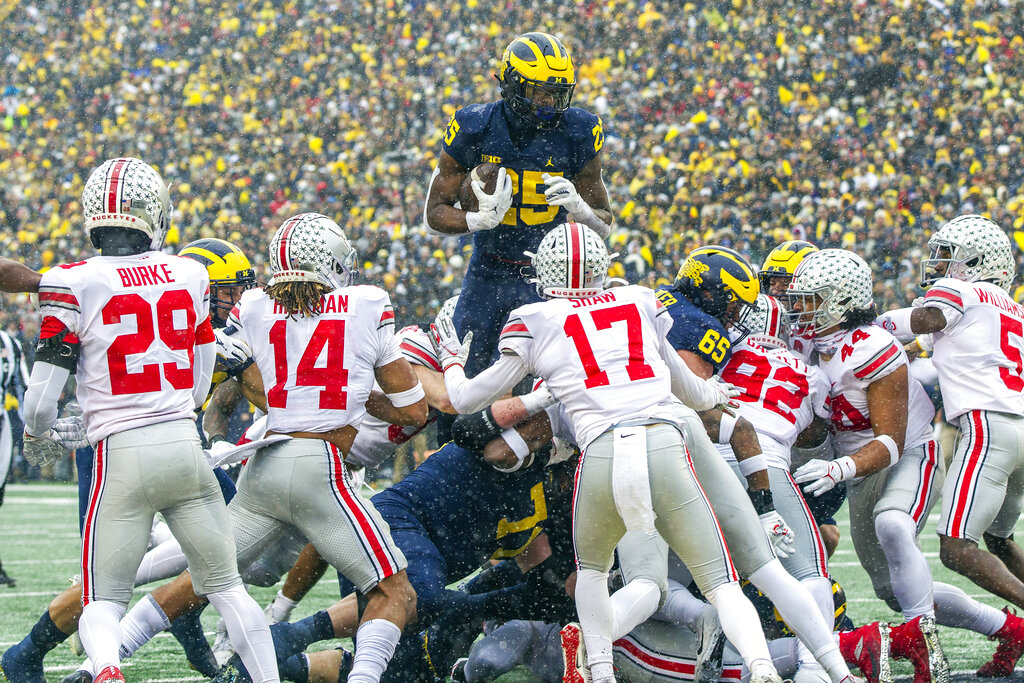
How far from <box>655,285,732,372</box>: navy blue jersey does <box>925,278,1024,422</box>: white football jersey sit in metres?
0.91

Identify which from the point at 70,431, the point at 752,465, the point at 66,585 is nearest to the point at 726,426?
the point at 752,465

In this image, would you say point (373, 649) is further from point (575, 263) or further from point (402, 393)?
point (575, 263)

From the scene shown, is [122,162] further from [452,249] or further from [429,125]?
[429,125]

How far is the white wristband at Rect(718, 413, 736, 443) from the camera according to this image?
13.8ft

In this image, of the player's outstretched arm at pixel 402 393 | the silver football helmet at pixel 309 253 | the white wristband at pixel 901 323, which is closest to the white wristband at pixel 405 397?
the player's outstretched arm at pixel 402 393

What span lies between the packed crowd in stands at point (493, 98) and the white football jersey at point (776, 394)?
23.8ft

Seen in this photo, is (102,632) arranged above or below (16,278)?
below

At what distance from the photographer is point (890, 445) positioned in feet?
14.4

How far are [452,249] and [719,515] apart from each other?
28.8 ft

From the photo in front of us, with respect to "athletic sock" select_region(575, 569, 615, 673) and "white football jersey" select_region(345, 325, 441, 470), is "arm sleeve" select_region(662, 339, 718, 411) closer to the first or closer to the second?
"athletic sock" select_region(575, 569, 615, 673)

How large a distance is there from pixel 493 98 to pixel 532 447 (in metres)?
9.78

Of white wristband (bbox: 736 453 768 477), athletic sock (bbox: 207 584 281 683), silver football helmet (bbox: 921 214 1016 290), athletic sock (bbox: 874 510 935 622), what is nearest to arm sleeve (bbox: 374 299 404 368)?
athletic sock (bbox: 207 584 281 683)

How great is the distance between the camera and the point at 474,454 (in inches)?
168

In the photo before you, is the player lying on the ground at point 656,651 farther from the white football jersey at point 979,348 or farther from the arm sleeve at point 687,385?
the white football jersey at point 979,348
